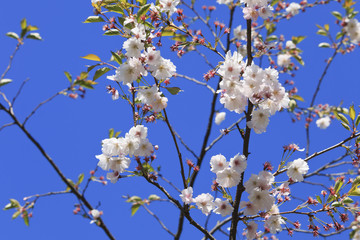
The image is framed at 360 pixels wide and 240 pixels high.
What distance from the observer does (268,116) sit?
5.72 ft

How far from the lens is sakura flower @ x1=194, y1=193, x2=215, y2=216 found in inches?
75.7

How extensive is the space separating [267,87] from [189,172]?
23.5 inches

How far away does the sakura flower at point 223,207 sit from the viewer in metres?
1.94

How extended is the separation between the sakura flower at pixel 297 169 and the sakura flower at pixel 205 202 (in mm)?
439

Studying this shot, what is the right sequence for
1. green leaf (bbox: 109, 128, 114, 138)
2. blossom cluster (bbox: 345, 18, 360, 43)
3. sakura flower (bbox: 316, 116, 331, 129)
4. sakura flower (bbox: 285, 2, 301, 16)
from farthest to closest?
1. sakura flower (bbox: 316, 116, 331, 129)
2. sakura flower (bbox: 285, 2, 301, 16)
3. blossom cluster (bbox: 345, 18, 360, 43)
4. green leaf (bbox: 109, 128, 114, 138)

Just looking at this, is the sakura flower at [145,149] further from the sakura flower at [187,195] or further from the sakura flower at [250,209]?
the sakura flower at [250,209]

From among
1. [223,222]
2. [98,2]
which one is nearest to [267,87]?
[98,2]

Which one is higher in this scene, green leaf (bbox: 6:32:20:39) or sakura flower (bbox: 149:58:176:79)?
green leaf (bbox: 6:32:20:39)

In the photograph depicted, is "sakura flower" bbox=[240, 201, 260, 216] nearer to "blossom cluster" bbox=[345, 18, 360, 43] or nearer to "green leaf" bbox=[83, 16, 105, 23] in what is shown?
"green leaf" bbox=[83, 16, 105, 23]

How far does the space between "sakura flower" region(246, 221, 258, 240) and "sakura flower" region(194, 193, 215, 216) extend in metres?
0.23

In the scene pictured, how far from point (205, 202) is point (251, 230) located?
0.30m

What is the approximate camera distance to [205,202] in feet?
6.36

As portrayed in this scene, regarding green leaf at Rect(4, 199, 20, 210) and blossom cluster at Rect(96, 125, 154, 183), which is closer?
blossom cluster at Rect(96, 125, 154, 183)

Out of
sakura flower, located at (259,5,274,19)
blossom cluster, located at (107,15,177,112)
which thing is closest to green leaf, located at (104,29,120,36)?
blossom cluster, located at (107,15,177,112)
